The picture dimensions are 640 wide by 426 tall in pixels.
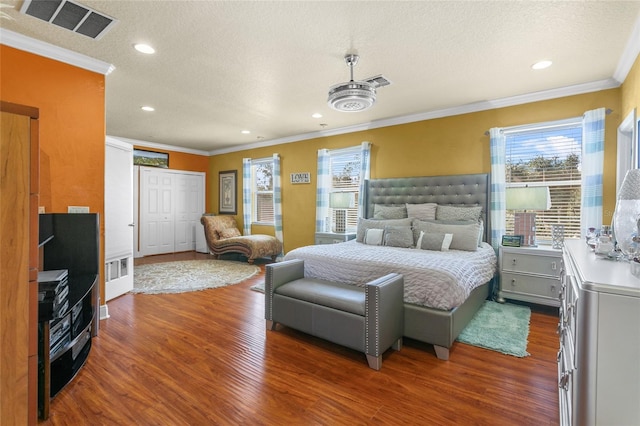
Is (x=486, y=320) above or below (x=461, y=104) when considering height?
below

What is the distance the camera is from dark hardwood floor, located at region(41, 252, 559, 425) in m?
1.76

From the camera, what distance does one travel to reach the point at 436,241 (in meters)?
3.52

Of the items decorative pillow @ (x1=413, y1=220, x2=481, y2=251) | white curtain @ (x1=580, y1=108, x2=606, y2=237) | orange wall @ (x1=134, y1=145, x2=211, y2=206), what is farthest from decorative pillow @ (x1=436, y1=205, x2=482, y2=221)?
orange wall @ (x1=134, y1=145, x2=211, y2=206)

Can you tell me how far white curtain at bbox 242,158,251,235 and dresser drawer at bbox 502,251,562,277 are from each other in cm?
507

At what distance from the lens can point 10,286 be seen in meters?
1.13

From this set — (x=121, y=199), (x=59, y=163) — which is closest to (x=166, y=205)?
(x=121, y=199)

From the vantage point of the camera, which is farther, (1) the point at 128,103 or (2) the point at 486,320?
(1) the point at 128,103

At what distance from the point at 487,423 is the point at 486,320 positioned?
5.31 feet

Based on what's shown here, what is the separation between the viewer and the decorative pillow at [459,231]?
11.4 feet

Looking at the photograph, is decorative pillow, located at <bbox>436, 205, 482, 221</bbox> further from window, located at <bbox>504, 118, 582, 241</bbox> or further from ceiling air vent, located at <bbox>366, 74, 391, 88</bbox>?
ceiling air vent, located at <bbox>366, 74, 391, 88</bbox>

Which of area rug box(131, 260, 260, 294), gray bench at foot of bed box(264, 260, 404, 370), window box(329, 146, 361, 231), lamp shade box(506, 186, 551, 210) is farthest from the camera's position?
window box(329, 146, 361, 231)

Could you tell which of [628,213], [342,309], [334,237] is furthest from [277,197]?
[628,213]

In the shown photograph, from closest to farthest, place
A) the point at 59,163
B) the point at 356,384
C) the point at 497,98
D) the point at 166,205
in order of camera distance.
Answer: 1. the point at 356,384
2. the point at 59,163
3. the point at 497,98
4. the point at 166,205

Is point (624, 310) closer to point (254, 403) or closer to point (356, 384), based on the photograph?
point (356, 384)
